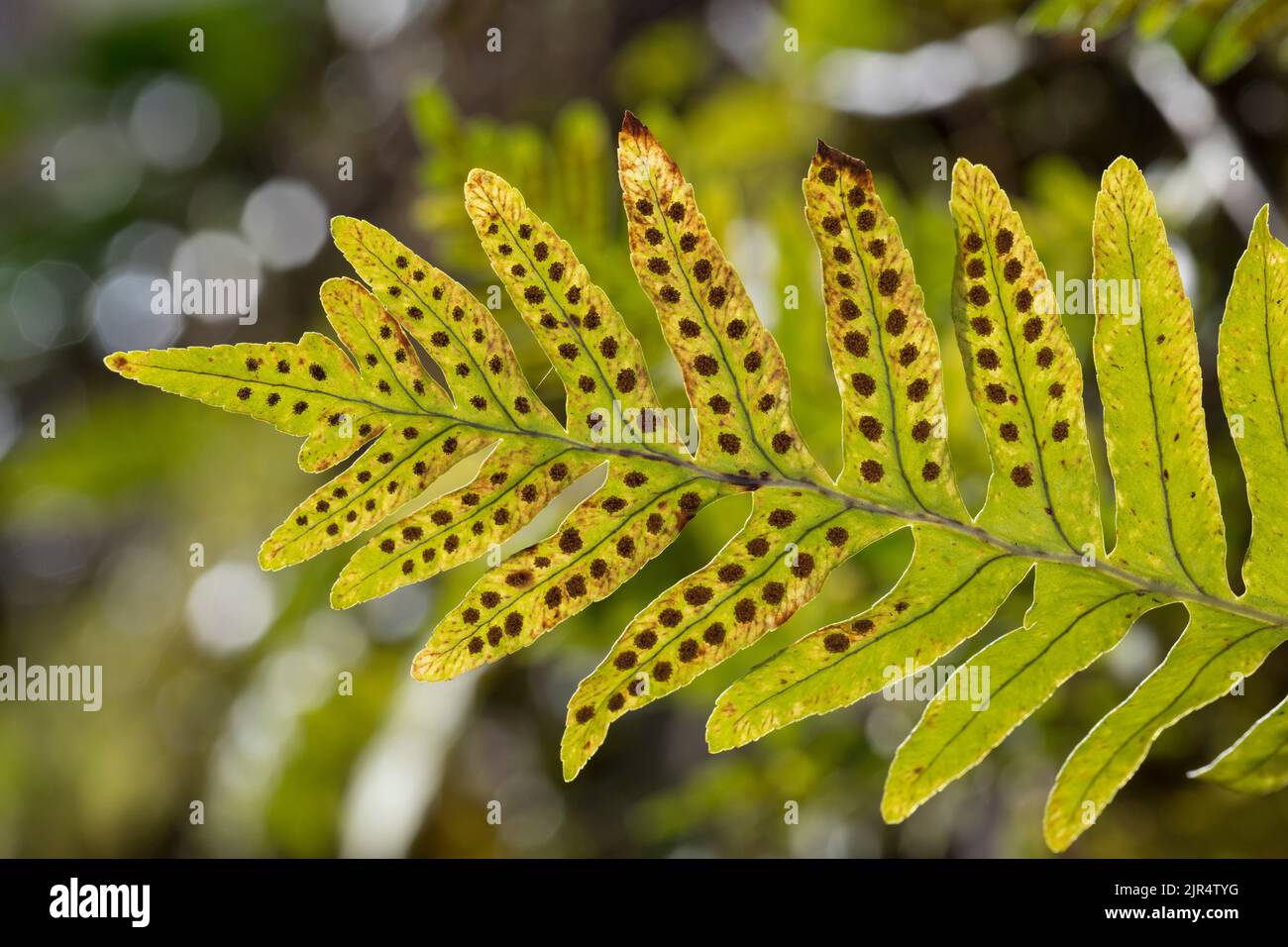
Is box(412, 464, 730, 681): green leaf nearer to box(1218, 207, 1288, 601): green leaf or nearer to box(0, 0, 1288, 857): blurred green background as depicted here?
box(1218, 207, 1288, 601): green leaf

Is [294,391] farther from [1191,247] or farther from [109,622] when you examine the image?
[109,622]

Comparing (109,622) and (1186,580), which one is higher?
(109,622)

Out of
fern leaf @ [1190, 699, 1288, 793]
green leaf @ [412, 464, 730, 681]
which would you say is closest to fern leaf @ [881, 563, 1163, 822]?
fern leaf @ [1190, 699, 1288, 793]

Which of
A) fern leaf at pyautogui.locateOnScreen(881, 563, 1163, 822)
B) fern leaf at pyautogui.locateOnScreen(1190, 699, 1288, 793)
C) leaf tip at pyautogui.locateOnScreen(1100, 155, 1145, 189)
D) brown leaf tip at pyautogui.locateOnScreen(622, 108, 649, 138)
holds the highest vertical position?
brown leaf tip at pyautogui.locateOnScreen(622, 108, 649, 138)

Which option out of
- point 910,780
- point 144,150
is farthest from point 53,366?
point 910,780

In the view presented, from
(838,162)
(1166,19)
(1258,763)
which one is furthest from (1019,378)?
(1166,19)

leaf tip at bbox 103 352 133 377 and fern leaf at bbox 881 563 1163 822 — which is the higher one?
leaf tip at bbox 103 352 133 377

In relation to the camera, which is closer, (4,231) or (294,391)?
(294,391)

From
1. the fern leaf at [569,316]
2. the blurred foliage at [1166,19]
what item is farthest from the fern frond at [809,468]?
the blurred foliage at [1166,19]
